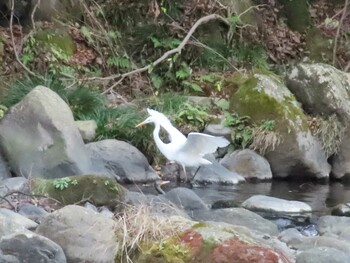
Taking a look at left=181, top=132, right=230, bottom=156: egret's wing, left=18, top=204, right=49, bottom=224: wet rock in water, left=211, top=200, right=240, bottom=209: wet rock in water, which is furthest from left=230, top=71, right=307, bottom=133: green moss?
left=18, top=204, right=49, bottom=224: wet rock in water

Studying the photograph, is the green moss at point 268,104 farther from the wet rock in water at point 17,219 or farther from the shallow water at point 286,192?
the wet rock in water at point 17,219

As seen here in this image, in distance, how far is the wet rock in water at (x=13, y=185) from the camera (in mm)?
7469

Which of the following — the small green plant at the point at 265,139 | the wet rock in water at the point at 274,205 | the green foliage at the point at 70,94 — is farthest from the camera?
the green foliage at the point at 70,94

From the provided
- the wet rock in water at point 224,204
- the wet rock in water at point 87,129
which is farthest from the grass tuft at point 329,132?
Answer: the wet rock in water at point 87,129

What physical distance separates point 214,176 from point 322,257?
478 centimetres

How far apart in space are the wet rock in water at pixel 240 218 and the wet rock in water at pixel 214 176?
2.35 meters

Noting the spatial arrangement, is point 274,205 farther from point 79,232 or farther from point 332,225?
point 79,232

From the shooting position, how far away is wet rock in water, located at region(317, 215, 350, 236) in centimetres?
721

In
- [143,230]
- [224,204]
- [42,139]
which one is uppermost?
[143,230]

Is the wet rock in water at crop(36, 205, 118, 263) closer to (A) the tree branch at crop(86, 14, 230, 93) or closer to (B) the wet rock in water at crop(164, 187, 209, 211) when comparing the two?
(B) the wet rock in water at crop(164, 187, 209, 211)

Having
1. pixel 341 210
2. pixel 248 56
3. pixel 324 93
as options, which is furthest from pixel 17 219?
pixel 248 56

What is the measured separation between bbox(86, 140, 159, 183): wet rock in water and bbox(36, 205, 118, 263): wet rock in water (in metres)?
A: 3.30

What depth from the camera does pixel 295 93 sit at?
11.4 m

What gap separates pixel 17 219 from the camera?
20.3ft
